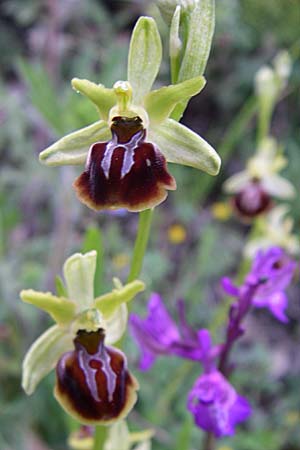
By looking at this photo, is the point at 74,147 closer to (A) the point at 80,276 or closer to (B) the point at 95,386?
(A) the point at 80,276

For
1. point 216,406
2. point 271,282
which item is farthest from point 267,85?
point 216,406

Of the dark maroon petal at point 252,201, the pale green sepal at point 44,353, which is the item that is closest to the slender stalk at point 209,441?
the pale green sepal at point 44,353

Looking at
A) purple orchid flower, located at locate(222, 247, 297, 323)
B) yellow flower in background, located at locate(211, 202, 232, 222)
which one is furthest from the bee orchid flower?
yellow flower in background, located at locate(211, 202, 232, 222)

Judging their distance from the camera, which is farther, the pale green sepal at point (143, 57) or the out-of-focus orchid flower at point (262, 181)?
the out-of-focus orchid flower at point (262, 181)

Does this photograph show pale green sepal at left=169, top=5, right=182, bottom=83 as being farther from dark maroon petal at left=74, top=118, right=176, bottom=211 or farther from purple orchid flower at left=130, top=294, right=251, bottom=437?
purple orchid flower at left=130, top=294, right=251, bottom=437

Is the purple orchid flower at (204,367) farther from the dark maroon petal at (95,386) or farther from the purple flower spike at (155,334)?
the dark maroon petal at (95,386)

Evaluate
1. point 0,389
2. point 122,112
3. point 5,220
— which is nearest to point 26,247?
point 5,220
